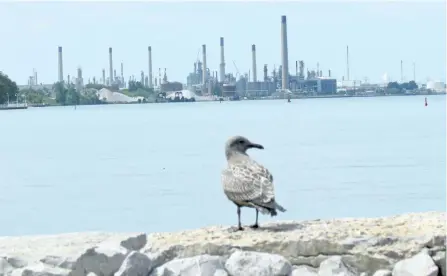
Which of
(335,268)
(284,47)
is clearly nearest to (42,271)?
(335,268)

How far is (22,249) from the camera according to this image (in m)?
8.39

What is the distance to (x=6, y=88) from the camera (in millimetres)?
124438

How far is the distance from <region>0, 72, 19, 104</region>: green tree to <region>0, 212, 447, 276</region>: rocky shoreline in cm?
11426

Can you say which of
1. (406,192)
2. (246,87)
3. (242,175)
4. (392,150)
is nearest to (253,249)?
(242,175)

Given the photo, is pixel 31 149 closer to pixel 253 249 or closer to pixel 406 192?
pixel 406 192

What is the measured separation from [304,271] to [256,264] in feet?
1.21

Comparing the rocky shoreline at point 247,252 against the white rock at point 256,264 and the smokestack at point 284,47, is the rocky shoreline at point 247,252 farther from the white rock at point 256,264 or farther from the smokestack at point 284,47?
the smokestack at point 284,47

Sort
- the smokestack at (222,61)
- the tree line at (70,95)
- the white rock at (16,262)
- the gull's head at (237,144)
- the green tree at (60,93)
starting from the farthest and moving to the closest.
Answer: the smokestack at (222,61) < the tree line at (70,95) < the green tree at (60,93) < the gull's head at (237,144) < the white rock at (16,262)

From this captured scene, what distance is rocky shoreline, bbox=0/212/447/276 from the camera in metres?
7.93

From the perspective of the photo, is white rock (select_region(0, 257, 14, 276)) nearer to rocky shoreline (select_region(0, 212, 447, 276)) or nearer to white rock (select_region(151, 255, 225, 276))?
rocky shoreline (select_region(0, 212, 447, 276))

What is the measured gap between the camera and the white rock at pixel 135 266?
784cm

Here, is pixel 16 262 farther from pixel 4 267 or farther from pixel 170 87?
pixel 170 87

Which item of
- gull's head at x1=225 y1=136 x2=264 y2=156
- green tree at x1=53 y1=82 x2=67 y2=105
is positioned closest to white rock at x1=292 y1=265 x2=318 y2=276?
gull's head at x1=225 y1=136 x2=264 y2=156

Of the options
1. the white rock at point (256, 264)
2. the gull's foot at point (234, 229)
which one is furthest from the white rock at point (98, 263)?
the gull's foot at point (234, 229)
